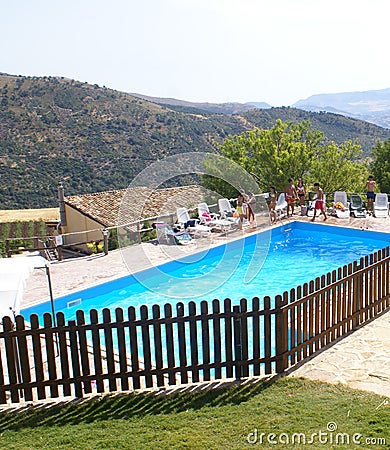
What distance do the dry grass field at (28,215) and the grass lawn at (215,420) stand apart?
30.6 meters

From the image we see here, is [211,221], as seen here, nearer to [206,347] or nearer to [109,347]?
[206,347]

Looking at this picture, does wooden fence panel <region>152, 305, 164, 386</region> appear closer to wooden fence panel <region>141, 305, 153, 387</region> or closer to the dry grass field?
wooden fence panel <region>141, 305, 153, 387</region>

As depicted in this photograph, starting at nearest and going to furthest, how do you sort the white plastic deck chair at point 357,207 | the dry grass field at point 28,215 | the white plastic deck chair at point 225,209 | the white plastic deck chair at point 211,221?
the white plastic deck chair at point 211,221 < the white plastic deck chair at point 225,209 < the white plastic deck chair at point 357,207 < the dry grass field at point 28,215

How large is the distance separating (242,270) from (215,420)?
8.28m

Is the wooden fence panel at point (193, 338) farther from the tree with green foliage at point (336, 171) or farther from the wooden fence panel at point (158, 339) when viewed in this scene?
the tree with green foliage at point (336, 171)

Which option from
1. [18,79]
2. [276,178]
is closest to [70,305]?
[276,178]

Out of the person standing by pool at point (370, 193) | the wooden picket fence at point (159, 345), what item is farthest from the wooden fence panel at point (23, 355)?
the person standing by pool at point (370, 193)

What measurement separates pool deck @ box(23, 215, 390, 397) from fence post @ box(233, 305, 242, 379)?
61cm

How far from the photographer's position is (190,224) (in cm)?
1473

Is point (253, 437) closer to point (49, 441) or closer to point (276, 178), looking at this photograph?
point (49, 441)

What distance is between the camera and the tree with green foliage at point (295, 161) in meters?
22.7

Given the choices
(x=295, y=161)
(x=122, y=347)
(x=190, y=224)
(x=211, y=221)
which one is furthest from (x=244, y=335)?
(x=295, y=161)

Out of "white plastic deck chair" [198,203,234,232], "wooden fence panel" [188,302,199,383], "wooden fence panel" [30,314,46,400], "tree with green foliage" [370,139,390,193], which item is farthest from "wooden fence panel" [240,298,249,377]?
"tree with green foliage" [370,139,390,193]

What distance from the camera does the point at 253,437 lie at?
13.5 feet
